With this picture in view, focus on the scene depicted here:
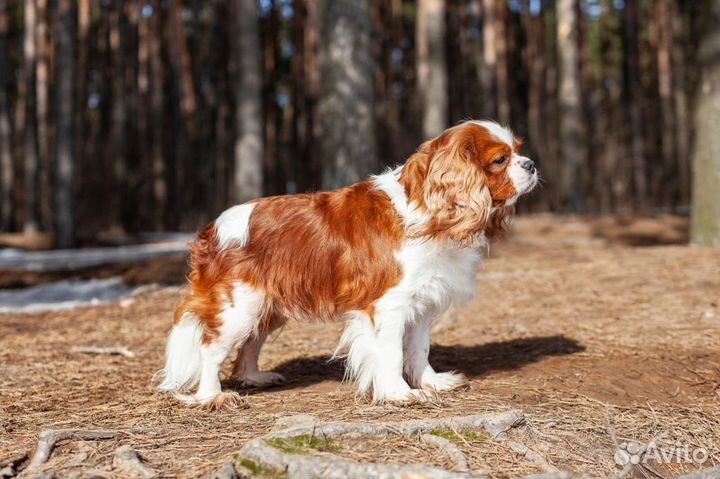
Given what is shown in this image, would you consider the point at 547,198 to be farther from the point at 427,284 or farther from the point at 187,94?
the point at 427,284

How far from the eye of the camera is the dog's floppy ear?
13.2ft

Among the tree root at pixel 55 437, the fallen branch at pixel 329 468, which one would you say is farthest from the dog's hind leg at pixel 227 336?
the fallen branch at pixel 329 468

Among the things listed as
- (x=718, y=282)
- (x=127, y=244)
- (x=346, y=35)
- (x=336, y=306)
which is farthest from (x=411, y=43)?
(x=336, y=306)

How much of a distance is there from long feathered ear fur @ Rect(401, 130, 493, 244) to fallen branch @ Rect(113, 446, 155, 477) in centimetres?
181

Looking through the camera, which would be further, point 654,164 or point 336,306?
point 654,164

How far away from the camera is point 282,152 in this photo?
112 ft

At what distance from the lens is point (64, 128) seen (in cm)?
1438

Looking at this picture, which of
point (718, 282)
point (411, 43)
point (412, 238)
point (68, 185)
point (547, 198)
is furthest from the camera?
point (411, 43)

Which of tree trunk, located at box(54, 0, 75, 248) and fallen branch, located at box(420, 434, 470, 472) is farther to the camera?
tree trunk, located at box(54, 0, 75, 248)

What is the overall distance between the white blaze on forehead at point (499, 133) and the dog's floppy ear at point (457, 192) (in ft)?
0.51

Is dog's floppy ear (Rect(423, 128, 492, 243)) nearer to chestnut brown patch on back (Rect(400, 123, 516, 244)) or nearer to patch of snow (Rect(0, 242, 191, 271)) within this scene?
chestnut brown patch on back (Rect(400, 123, 516, 244))

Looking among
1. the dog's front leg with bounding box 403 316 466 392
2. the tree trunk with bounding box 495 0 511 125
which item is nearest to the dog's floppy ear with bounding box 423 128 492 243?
the dog's front leg with bounding box 403 316 466 392

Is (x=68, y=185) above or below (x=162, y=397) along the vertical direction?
above

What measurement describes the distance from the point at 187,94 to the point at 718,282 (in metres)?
21.7
